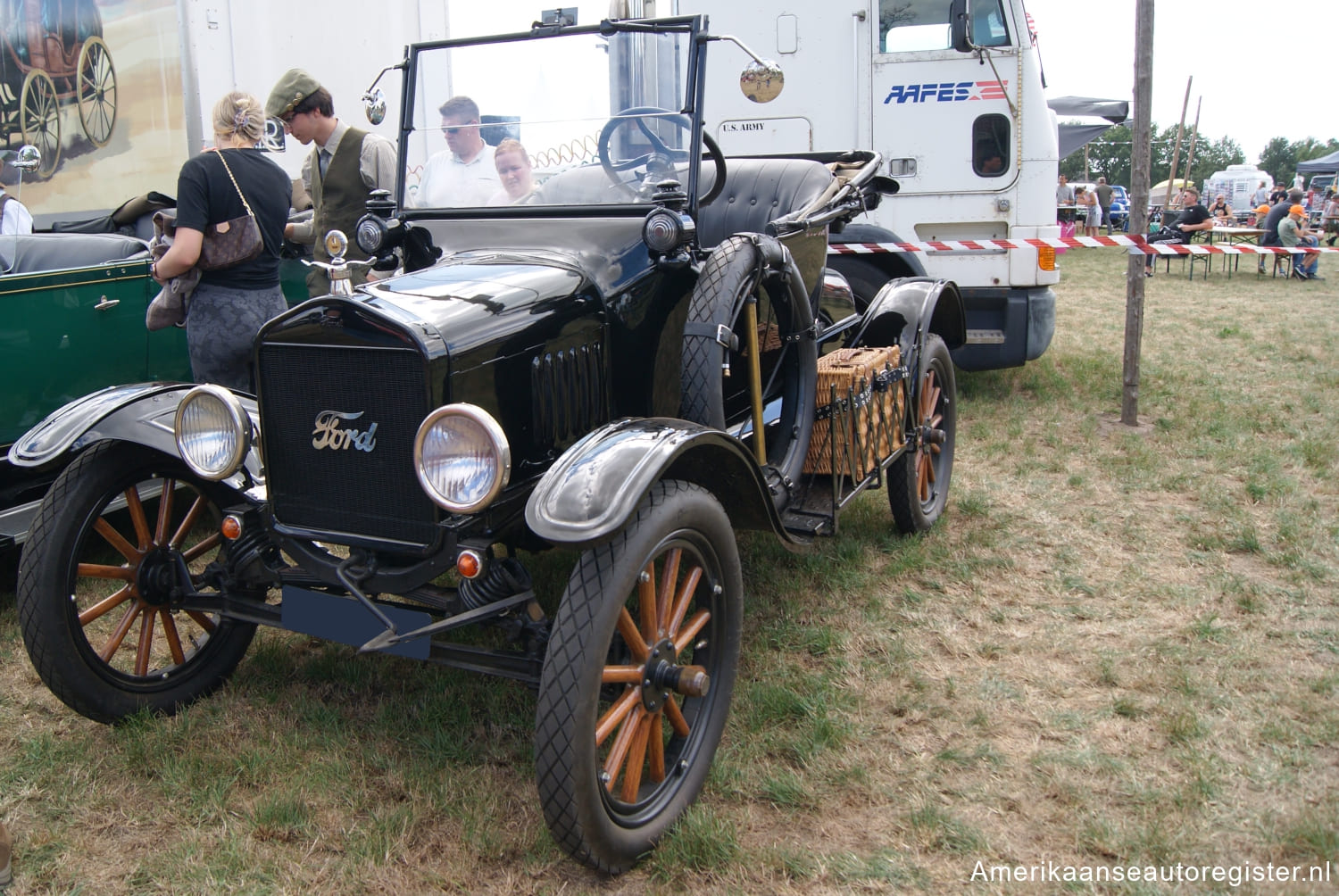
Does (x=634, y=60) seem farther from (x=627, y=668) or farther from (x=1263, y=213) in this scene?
(x=1263, y=213)

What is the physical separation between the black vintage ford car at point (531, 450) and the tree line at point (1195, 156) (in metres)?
55.1

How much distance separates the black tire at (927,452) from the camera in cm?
447

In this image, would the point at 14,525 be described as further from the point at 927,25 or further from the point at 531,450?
the point at 927,25

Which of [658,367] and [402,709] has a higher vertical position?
[658,367]

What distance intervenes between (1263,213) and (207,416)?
A: 24.1 m

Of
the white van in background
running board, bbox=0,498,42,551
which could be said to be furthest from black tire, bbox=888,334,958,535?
the white van in background

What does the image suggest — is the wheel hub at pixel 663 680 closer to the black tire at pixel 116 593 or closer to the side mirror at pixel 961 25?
the black tire at pixel 116 593

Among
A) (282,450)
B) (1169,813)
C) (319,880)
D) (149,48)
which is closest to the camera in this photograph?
(319,880)

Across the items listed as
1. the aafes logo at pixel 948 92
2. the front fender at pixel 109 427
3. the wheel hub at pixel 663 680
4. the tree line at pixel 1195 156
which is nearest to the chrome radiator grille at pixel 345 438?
the front fender at pixel 109 427

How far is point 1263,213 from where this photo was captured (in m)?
21.9

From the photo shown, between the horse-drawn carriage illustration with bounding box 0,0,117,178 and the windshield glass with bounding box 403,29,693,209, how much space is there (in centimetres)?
386

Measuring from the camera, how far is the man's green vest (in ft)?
15.3

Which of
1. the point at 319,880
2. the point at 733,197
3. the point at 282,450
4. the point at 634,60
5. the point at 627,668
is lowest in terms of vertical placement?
the point at 319,880

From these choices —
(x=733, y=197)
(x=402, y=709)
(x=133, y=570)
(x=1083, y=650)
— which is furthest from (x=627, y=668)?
(x=733, y=197)
